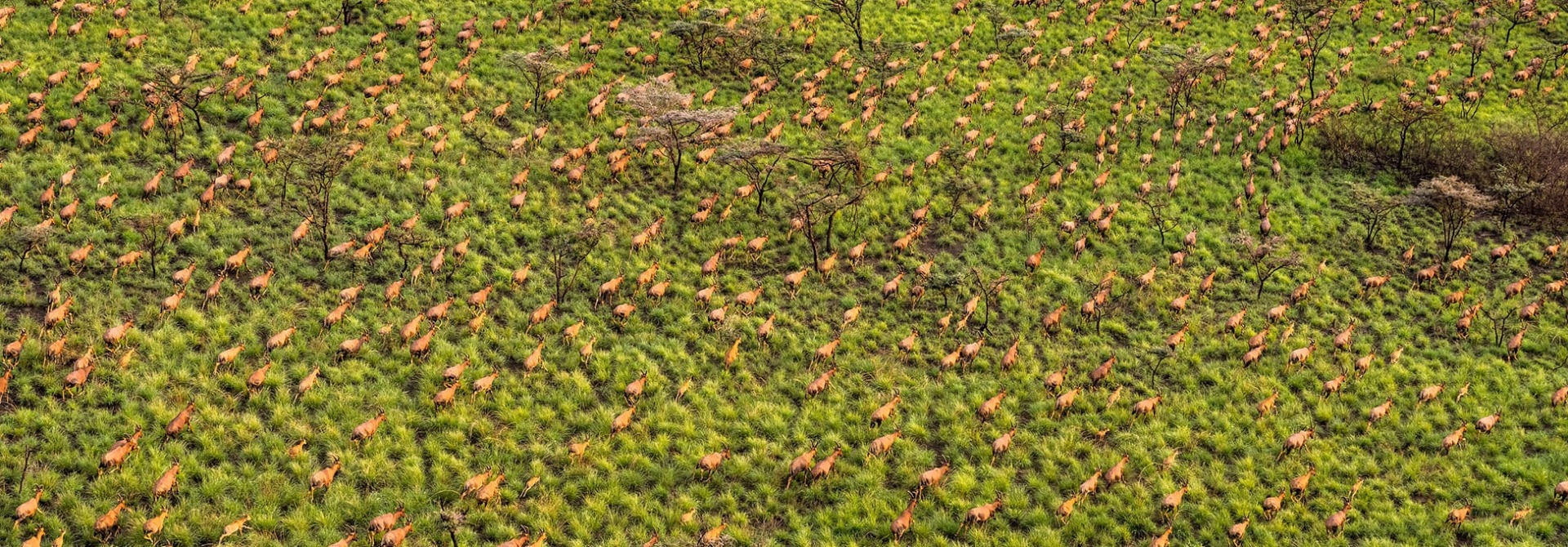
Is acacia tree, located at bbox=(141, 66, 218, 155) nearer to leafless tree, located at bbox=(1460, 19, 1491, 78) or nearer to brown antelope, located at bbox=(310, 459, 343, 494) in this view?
brown antelope, located at bbox=(310, 459, 343, 494)

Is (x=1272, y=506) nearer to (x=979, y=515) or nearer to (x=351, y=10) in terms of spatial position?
(x=979, y=515)

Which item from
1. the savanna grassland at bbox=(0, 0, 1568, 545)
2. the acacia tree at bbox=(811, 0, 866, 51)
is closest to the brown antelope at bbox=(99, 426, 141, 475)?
the savanna grassland at bbox=(0, 0, 1568, 545)

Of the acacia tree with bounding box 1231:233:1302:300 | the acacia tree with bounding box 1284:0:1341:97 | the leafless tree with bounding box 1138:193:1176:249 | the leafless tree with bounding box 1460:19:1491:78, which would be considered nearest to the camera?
the acacia tree with bounding box 1231:233:1302:300

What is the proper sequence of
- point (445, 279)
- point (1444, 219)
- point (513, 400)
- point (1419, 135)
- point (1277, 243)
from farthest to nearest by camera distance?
point (1419, 135), point (1444, 219), point (1277, 243), point (445, 279), point (513, 400)

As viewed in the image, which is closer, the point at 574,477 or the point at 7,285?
the point at 574,477

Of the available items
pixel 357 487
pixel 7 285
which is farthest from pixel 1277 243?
pixel 7 285

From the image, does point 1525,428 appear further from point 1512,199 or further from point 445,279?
point 445,279
